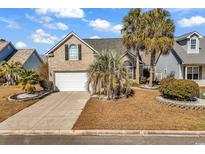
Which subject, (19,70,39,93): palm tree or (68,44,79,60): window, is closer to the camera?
(19,70,39,93): palm tree

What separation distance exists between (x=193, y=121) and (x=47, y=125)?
7.26 meters

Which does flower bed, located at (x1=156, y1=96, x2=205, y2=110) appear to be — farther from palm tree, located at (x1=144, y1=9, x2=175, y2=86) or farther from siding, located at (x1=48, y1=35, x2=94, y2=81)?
siding, located at (x1=48, y1=35, x2=94, y2=81)

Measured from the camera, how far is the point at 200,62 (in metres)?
25.2

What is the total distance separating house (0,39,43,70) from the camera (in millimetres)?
32597

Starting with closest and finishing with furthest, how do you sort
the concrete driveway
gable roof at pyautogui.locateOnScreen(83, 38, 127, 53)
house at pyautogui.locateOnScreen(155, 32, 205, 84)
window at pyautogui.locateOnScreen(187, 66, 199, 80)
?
the concrete driveway, house at pyautogui.locateOnScreen(155, 32, 205, 84), window at pyautogui.locateOnScreen(187, 66, 199, 80), gable roof at pyautogui.locateOnScreen(83, 38, 127, 53)

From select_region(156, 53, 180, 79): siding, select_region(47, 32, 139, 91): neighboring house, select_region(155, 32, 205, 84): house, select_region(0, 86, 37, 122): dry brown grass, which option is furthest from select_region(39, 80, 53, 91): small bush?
select_region(156, 53, 180, 79): siding

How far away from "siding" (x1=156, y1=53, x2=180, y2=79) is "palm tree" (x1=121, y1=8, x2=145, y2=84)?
708cm

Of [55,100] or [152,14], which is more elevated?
[152,14]

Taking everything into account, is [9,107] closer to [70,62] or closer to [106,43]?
[70,62]

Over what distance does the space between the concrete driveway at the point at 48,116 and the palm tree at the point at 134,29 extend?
28.4 feet

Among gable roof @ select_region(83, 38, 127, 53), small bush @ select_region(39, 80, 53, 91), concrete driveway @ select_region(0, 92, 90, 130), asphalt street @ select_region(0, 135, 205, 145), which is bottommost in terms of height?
asphalt street @ select_region(0, 135, 205, 145)

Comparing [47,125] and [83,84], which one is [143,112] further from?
[83,84]

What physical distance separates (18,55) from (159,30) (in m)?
22.4
